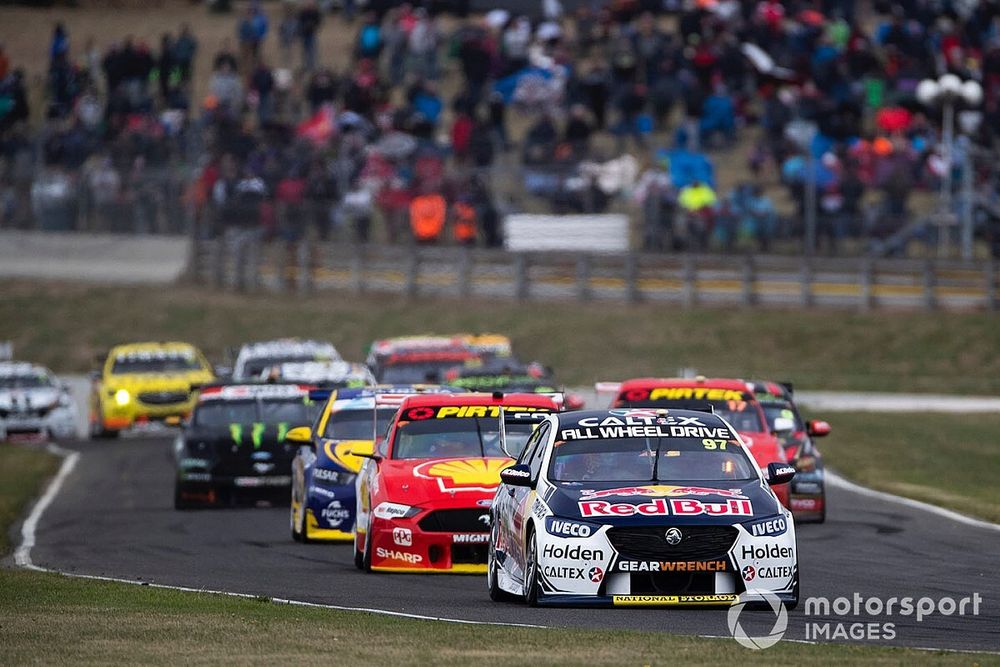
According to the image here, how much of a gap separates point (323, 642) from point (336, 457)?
24.1ft

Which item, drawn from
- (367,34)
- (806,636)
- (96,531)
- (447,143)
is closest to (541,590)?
(806,636)

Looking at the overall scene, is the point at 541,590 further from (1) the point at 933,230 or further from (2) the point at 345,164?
(2) the point at 345,164

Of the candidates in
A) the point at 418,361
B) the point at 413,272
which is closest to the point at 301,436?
the point at 418,361

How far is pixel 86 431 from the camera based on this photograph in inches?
1410

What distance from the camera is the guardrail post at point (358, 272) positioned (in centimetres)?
4212

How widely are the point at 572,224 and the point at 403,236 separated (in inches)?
148

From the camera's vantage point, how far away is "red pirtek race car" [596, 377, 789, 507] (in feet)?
63.3

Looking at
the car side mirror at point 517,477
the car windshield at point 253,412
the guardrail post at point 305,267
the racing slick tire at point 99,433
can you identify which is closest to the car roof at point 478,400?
the car side mirror at point 517,477

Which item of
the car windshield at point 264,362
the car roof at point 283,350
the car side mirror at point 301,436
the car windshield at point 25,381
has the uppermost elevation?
the car side mirror at point 301,436

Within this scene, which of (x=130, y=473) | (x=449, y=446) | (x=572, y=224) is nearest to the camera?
(x=449, y=446)

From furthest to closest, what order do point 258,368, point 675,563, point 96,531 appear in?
1. point 258,368
2. point 96,531
3. point 675,563

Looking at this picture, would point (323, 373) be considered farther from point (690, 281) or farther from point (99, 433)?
point (690, 281)

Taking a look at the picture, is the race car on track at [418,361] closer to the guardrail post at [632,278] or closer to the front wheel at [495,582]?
the guardrail post at [632,278]

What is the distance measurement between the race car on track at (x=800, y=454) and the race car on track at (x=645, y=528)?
21.6 feet
